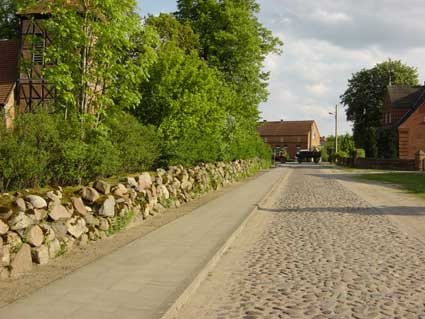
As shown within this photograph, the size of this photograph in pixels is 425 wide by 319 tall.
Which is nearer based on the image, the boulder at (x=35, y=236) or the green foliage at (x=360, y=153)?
the boulder at (x=35, y=236)

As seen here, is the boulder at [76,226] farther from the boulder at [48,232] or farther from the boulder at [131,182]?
the boulder at [131,182]

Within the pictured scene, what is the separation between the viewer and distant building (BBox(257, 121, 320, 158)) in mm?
119688

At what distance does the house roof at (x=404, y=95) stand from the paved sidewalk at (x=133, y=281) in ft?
173

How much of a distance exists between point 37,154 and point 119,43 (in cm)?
340

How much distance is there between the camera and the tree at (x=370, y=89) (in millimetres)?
67688

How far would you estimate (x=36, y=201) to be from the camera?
727 centimetres

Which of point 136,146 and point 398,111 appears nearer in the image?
point 136,146

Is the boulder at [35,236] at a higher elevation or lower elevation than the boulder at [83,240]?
higher

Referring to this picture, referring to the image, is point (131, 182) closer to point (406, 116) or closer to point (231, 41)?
point (231, 41)

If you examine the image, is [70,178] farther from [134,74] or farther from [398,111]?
[398,111]

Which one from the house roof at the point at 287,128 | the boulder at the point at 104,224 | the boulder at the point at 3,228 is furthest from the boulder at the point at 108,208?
the house roof at the point at 287,128

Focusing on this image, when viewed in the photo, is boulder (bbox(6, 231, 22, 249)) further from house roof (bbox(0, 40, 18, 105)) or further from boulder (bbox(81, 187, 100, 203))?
house roof (bbox(0, 40, 18, 105))

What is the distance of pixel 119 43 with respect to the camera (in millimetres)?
10906

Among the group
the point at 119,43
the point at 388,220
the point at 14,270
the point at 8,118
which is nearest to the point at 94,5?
the point at 119,43
